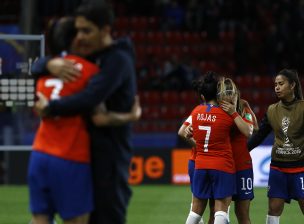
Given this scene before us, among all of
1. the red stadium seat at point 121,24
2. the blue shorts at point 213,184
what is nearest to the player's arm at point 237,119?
the blue shorts at point 213,184

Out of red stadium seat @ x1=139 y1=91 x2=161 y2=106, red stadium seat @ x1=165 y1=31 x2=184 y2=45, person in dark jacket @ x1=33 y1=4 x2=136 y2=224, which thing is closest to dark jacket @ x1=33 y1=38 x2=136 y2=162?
person in dark jacket @ x1=33 y1=4 x2=136 y2=224

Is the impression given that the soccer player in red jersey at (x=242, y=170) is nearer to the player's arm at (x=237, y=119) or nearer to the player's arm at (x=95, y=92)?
the player's arm at (x=237, y=119)

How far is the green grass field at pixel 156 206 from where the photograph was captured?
12555 mm

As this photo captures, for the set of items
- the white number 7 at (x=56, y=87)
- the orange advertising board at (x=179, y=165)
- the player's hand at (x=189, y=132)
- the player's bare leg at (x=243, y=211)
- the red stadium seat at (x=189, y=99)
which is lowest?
the orange advertising board at (x=179, y=165)

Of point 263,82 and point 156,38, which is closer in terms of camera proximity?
point 263,82

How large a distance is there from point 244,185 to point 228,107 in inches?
36.8

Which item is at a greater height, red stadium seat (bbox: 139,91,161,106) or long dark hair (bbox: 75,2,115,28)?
long dark hair (bbox: 75,2,115,28)

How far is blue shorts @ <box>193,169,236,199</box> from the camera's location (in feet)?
28.9

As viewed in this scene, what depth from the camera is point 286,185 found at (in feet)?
31.1

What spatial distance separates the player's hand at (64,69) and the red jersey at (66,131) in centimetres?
3

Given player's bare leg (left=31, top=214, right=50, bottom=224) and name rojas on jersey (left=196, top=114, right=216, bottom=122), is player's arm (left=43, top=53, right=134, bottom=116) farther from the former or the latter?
name rojas on jersey (left=196, top=114, right=216, bottom=122)

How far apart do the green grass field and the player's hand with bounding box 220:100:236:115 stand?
11.7 feet

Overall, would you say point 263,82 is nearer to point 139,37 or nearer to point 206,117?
point 139,37

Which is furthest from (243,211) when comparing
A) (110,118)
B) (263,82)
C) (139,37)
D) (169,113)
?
(139,37)
